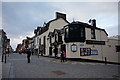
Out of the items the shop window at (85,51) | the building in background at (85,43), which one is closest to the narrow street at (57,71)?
the shop window at (85,51)

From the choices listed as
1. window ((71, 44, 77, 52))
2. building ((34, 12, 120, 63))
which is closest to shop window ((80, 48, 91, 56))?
building ((34, 12, 120, 63))

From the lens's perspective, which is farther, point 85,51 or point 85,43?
point 85,43

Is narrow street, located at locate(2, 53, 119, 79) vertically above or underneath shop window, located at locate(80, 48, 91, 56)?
underneath

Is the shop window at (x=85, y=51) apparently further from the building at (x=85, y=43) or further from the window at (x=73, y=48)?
the window at (x=73, y=48)

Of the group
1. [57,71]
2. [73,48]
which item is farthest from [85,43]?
[57,71]

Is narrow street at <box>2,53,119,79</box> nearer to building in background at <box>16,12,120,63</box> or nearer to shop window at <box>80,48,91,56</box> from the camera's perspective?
shop window at <box>80,48,91,56</box>

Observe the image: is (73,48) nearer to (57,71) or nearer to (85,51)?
(85,51)

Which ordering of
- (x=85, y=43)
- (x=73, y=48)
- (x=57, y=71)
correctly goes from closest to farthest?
(x=57, y=71), (x=73, y=48), (x=85, y=43)

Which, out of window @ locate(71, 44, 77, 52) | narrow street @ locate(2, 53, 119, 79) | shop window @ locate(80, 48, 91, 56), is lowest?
narrow street @ locate(2, 53, 119, 79)

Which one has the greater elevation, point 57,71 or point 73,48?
point 73,48

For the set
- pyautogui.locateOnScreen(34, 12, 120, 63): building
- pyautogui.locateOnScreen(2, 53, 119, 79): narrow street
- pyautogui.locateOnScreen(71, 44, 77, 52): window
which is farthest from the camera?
pyautogui.locateOnScreen(34, 12, 120, 63): building

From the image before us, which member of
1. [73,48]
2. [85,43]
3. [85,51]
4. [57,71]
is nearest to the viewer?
[57,71]

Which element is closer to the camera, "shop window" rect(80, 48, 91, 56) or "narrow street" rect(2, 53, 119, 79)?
"narrow street" rect(2, 53, 119, 79)

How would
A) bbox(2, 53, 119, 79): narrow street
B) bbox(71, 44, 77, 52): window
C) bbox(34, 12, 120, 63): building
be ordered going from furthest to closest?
bbox(34, 12, 120, 63): building, bbox(71, 44, 77, 52): window, bbox(2, 53, 119, 79): narrow street
